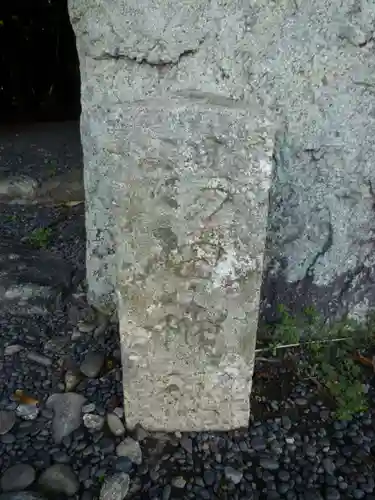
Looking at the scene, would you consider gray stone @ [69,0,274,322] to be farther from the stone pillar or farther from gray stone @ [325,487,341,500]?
gray stone @ [325,487,341,500]

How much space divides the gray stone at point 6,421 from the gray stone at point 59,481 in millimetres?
178

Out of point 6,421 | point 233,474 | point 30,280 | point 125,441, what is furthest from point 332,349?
point 30,280

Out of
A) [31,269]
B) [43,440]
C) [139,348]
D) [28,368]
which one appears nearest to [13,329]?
[28,368]

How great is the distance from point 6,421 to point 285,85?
41.6 inches

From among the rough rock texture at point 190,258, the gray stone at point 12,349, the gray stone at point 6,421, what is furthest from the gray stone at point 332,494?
the gray stone at point 12,349

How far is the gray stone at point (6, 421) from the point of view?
57.2 inches

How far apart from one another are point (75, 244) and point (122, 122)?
47.2 inches

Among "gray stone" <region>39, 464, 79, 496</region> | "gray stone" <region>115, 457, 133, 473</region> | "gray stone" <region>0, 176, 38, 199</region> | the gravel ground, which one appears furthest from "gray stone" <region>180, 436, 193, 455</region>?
"gray stone" <region>0, 176, 38, 199</region>

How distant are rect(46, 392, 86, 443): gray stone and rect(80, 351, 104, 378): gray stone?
8cm

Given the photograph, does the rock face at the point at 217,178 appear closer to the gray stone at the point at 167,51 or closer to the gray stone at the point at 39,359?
the gray stone at the point at 167,51

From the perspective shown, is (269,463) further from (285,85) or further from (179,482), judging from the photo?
(285,85)

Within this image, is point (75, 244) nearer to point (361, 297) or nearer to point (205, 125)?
point (361, 297)

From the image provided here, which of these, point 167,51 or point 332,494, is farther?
point 167,51

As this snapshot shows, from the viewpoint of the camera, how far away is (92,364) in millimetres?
1613
